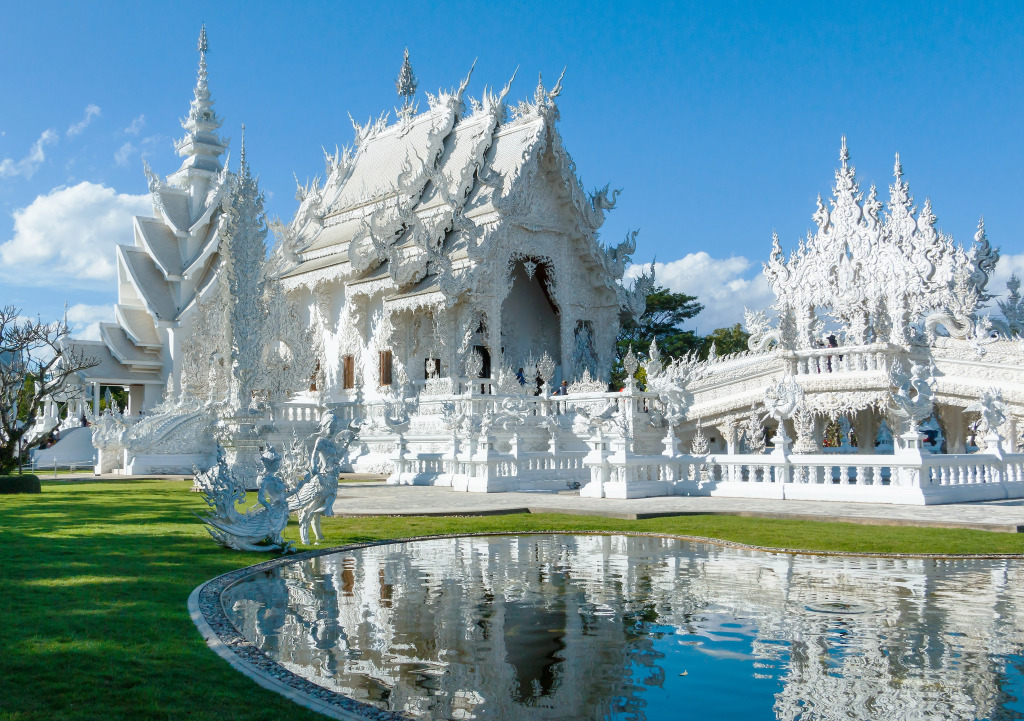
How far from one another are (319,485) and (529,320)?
1865 centimetres

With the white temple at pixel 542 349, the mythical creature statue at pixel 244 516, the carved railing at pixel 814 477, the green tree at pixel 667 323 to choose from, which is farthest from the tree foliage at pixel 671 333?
the mythical creature statue at pixel 244 516

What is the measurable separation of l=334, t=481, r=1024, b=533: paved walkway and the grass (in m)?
0.43

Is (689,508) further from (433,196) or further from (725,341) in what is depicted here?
(725,341)

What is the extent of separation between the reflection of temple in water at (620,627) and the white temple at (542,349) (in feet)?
21.2

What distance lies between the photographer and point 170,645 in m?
4.77

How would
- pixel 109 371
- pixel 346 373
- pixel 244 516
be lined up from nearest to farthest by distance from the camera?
pixel 244 516 < pixel 346 373 < pixel 109 371

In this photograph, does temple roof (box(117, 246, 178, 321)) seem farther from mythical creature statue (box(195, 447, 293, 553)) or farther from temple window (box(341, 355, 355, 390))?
mythical creature statue (box(195, 447, 293, 553))

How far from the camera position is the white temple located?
15.1 metres

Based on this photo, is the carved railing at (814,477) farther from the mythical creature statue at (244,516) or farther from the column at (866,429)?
the mythical creature statue at (244,516)

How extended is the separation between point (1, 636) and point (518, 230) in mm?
20694

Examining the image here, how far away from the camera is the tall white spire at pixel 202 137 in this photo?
39562 mm

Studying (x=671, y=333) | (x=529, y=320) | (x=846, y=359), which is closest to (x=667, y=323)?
(x=671, y=333)

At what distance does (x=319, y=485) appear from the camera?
29.1 ft

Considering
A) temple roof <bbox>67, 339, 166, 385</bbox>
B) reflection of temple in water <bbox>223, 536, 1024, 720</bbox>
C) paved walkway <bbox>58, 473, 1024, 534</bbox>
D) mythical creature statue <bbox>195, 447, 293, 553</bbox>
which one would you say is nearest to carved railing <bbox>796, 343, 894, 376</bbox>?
paved walkway <bbox>58, 473, 1024, 534</bbox>
